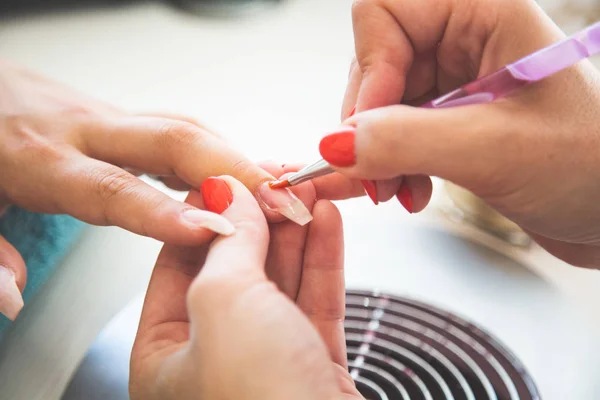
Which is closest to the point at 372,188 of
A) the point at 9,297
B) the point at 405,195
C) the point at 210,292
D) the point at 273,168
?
the point at 405,195

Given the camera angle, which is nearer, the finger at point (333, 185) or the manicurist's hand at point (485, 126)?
the manicurist's hand at point (485, 126)

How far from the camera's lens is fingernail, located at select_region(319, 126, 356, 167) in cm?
50

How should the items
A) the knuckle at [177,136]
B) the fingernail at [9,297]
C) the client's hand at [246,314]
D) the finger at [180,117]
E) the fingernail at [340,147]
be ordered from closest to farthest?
the client's hand at [246,314] < the fingernail at [340,147] < the fingernail at [9,297] < the knuckle at [177,136] < the finger at [180,117]

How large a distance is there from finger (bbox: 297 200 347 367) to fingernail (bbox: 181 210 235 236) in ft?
0.46

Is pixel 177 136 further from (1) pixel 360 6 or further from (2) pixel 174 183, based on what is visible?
(1) pixel 360 6

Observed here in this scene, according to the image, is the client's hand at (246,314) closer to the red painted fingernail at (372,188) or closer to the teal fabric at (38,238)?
the red painted fingernail at (372,188)

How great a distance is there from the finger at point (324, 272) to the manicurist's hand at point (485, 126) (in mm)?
71

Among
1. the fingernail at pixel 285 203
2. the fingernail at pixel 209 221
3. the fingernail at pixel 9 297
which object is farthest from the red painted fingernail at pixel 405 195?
the fingernail at pixel 9 297

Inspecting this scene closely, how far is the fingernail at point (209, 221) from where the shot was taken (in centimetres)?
51

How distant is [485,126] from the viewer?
47 centimetres

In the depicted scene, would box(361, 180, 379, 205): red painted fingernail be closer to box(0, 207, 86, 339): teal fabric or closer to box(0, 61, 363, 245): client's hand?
box(0, 61, 363, 245): client's hand

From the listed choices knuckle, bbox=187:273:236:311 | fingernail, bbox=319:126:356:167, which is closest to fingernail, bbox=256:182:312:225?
fingernail, bbox=319:126:356:167

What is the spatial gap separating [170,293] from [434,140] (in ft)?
1.06

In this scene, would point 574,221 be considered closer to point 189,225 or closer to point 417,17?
point 417,17
